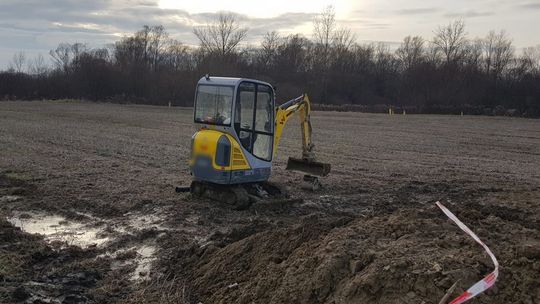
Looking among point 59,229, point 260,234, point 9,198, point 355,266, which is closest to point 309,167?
point 260,234

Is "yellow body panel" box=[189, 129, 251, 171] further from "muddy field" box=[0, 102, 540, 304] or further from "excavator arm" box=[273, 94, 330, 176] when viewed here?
"excavator arm" box=[273, 94, 330, 176]

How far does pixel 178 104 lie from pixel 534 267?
217 ft

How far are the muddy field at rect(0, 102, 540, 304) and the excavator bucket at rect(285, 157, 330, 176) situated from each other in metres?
0.54

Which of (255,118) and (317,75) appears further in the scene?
(317,75)

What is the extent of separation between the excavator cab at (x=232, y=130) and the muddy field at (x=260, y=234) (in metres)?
0.81

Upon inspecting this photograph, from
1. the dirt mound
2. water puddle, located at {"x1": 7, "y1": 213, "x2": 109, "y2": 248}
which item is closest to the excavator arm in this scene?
Answer: water puddle, located at {"x1": 7, "y1": 213, "x2": 109, "y2": 248}

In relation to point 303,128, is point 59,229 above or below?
below

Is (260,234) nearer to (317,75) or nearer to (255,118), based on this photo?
(255,118)

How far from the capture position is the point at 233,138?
1018 cm

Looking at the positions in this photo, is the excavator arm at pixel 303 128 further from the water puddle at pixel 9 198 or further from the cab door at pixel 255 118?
the water puddle at pixel 9 198

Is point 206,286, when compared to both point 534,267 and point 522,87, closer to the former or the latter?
point 534,267

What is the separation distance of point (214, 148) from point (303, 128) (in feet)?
9.74

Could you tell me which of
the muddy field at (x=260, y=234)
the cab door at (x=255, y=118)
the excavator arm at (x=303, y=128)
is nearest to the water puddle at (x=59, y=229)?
the muddy field at (x=260, y=234)

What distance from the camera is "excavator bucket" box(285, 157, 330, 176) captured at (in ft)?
40.0
